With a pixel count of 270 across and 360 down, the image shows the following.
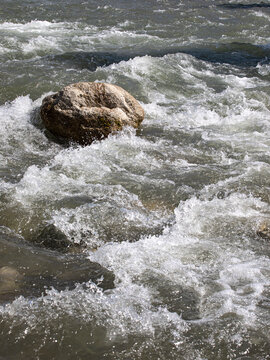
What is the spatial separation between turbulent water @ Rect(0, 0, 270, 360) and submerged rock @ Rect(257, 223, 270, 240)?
0.07m

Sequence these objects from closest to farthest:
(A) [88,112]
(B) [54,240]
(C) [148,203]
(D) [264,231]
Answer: (B) [54,240], (D) [264,231], (C) [148,203], (A) [88,112]

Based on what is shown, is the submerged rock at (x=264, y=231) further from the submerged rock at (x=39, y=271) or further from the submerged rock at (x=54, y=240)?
the submerged rock at (x=54, y=240)

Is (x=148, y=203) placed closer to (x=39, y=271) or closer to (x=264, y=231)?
(x=264, y=231)

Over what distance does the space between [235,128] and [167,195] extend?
8.43ft

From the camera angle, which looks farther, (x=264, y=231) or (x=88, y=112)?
(x=88, y=112)

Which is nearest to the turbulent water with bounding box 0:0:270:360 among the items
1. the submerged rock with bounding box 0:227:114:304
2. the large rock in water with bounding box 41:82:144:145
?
the submerged rock with bounding box 0:227:114:304

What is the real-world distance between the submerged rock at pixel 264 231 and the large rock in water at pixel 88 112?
281 cm

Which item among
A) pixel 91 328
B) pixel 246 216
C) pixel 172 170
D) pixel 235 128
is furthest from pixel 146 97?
pixel 91 328

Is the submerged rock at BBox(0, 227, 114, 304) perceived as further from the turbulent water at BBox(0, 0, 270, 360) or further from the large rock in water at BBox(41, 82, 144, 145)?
the large rock in water at BBox(41, 82, 144, 145)

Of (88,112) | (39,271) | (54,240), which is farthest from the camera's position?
(88,112)

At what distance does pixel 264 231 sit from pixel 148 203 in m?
1.26

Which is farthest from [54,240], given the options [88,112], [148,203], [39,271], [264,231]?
[88,112]

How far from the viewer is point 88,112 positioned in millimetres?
6379

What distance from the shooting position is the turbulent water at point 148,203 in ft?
9.91
